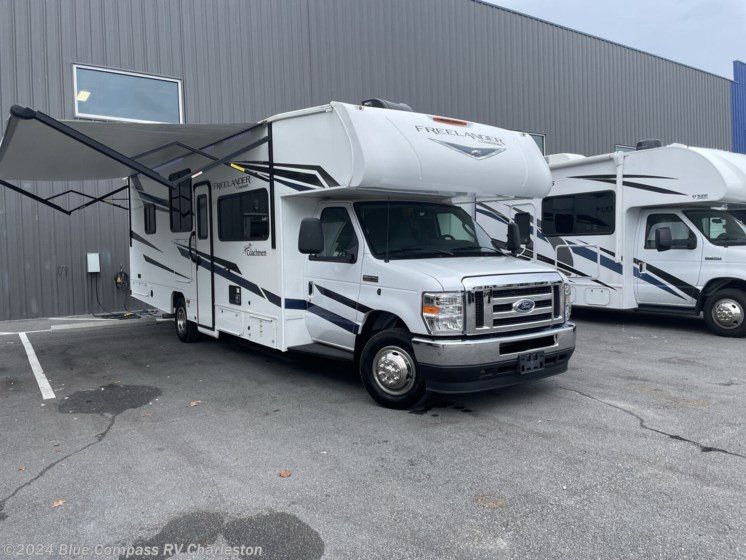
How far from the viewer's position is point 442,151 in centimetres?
641

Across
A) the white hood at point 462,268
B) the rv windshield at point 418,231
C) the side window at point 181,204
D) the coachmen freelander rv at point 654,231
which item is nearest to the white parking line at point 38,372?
the side window at point 181,204

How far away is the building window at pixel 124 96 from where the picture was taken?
42.3ft

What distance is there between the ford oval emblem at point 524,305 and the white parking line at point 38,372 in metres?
5.04

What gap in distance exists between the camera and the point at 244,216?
7.58 meters

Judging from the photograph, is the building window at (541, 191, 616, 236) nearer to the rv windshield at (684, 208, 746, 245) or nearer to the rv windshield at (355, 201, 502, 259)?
the rv windshield at (684, 208, 746, 245)

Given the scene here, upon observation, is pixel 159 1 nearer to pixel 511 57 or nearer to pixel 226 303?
pixel 226 303

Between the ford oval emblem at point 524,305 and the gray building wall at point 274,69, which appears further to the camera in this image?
the gray building wall at point 274,69

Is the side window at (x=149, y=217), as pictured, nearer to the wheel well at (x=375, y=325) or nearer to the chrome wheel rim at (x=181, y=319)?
the chrome wheel rim at (x=181, y=319)

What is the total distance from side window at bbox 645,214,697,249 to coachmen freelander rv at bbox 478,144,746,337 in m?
0.01

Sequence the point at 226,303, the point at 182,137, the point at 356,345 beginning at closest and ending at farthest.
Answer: the point at 356,345
the point at 182,137
the point at 226,303

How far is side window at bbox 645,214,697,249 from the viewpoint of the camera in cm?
994

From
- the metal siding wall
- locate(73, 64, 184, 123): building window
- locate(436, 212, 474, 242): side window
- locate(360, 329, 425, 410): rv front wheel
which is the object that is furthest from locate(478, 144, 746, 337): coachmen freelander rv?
the metal siding wall

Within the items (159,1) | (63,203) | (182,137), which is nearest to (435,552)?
(182,137)

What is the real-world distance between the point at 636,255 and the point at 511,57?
10.6 metres
